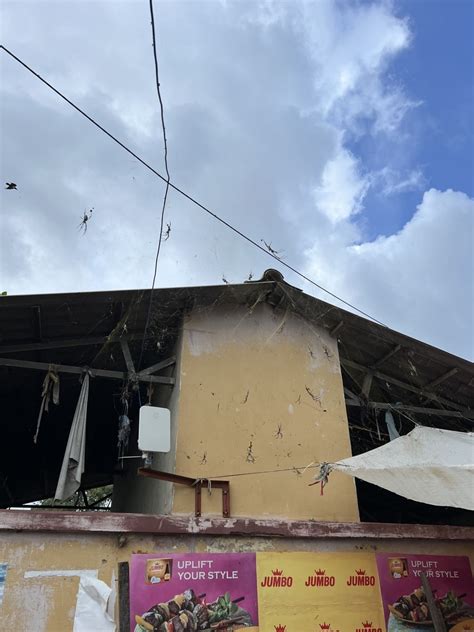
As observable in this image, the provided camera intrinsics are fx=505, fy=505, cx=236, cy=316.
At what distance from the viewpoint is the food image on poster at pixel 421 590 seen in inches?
219

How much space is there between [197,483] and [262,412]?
1337mm

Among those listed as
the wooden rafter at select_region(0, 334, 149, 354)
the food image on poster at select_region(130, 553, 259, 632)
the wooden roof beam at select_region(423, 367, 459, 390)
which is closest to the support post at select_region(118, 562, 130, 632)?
the food image on poster at select_region(130, 553, 259, 632)

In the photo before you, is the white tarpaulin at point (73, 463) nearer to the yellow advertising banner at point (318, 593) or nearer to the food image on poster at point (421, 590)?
the yellow advertising banner at point (318, 593)

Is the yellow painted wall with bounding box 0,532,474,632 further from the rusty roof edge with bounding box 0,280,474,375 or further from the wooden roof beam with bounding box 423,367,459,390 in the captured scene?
the wooden roof beam with bounding box 423,367,459,390

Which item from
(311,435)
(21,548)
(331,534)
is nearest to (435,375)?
(311,435)

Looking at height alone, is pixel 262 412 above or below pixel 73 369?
below

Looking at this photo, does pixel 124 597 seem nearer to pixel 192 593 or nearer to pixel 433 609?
pixel 192 593

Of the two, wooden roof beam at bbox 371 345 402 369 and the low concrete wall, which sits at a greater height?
wooden roof beam at bbox 371 345 402 369

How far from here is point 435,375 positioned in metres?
7.81

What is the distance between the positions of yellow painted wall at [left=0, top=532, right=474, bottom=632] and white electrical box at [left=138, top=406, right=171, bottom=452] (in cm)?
→ 92

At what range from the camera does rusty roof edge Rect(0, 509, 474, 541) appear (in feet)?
15.3

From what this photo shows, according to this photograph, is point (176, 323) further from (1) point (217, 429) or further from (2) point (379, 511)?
(2) point (379, 511)

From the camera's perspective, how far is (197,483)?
5.53 metres

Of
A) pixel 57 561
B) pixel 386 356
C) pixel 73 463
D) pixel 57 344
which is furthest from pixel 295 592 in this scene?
pixel 57 344
